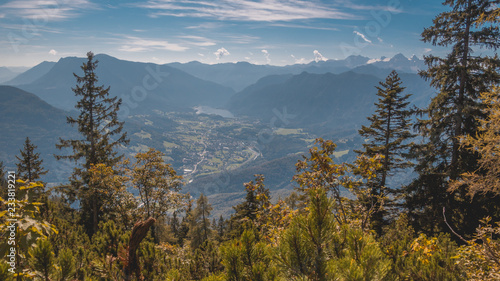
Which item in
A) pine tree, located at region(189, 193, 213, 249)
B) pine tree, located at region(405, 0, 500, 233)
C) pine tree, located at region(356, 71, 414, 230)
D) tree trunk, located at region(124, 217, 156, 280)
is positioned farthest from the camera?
pine tree, located at region(189, 193, 213, 249)

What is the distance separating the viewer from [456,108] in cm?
Answer: 1491

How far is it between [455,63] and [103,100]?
27.3 meters

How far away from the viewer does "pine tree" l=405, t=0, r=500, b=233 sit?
14297 mm

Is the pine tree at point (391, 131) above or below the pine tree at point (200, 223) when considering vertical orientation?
above

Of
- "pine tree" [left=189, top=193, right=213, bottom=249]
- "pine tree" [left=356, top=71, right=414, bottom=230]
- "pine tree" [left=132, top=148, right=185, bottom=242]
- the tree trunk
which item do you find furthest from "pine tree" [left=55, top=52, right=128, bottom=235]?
"pine tree" [left=189, top=193, right=213, bottom=249]

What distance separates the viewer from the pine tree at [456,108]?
14.3 m

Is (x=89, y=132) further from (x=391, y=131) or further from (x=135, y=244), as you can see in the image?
(x=391, y=131)

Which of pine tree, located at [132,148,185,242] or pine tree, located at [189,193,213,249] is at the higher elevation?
pine tree, located at [132,148,185,242]

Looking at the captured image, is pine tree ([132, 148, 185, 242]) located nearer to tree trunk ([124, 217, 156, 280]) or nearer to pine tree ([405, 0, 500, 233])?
tree trunk ([124, 217, 156, 280])

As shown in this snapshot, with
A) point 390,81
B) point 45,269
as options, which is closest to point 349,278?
point 45,269

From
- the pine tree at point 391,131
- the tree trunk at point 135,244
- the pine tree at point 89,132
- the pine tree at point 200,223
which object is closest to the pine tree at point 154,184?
the pine tree at point 89,132

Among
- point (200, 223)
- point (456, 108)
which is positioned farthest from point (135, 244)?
point (200, 223)

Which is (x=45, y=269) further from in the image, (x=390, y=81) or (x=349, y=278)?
(x=390, y=81)

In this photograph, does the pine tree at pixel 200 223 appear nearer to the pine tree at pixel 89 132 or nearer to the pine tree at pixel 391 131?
the pine tree at pixel 89 132
